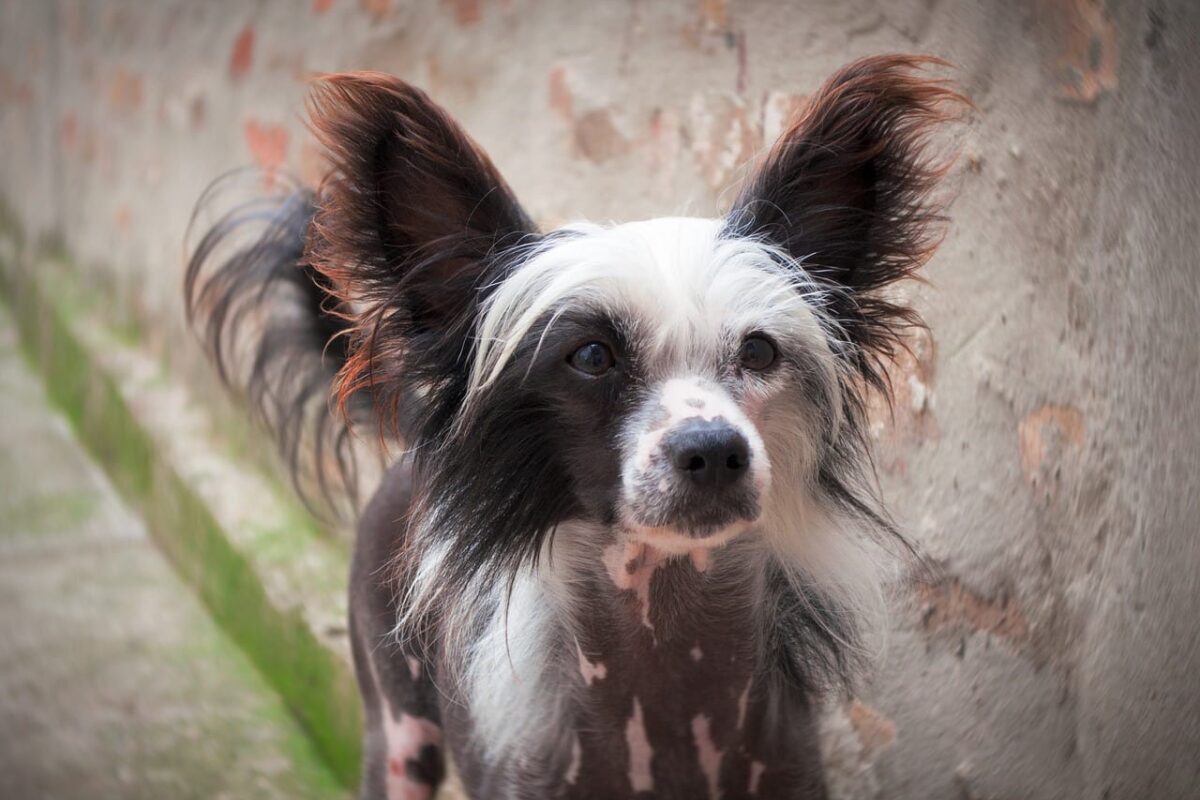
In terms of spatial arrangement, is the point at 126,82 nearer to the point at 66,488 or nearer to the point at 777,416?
the point at 66,488

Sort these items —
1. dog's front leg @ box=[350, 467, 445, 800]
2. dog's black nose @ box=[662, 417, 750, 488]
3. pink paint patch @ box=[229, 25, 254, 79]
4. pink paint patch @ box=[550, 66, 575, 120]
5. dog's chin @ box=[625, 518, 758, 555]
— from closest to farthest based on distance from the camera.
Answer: dog's black nose @ box=[662, 417, 750, 488], dog's chin @ box=[625, 518, 758, 555], dog's front leg @ box=[350, 467, 445, 800], pink paint patch @ box=[550, 66, 575, 120], pink paint patch @ box=[229, 25, 254, 79]

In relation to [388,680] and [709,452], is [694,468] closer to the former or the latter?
[709,452]

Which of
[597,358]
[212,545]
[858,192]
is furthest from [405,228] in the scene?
[212,545]

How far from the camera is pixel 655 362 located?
204 centimetres

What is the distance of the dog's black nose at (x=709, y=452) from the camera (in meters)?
1.91

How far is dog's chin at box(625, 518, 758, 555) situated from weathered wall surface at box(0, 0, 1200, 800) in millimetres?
782

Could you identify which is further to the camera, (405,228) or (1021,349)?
(1021,349)

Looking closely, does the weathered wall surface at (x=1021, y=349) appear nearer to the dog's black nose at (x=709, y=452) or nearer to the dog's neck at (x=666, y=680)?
the dog's neck at (x=666, y=680)

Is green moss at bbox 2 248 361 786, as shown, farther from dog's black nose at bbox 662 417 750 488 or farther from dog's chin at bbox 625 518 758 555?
dog's black nose at bbox 662 417 750 488

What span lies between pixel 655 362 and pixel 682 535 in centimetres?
29

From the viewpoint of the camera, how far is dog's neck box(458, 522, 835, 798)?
2.29 meters

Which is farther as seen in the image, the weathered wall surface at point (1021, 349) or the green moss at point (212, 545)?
the green moss at point (212, 545)

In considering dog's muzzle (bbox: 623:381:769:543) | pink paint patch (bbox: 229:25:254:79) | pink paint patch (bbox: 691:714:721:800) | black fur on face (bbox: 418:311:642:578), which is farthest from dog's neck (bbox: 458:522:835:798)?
pink paint patch (bbox: 229:25:254:79)

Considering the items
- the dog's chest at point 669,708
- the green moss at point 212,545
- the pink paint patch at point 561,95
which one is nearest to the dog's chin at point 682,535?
the dog's chest at point 669,708
